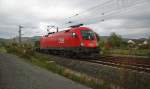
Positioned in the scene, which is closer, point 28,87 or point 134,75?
point 28,87

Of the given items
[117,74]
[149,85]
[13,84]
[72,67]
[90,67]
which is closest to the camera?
[149,85]

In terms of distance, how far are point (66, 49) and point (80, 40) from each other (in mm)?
3105

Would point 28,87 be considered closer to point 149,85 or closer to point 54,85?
point 54,85

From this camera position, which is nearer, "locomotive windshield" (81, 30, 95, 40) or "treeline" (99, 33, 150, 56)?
"locomotive windshield" (81, 30, 95, 40)

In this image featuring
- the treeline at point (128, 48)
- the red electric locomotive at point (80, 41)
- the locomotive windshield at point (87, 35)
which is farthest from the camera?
the treeline at point (128, 48)

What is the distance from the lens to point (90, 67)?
55.6 feet

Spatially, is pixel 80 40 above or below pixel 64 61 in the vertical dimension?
above

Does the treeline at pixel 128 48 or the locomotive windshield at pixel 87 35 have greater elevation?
the locomotive windshield at pixel 87 35

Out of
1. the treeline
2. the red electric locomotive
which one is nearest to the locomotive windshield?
the red electric locomotive

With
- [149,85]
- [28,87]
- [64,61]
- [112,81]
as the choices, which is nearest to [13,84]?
[28,87]

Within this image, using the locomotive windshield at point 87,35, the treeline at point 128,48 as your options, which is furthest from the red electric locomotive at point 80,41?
the treeline at point 128,48

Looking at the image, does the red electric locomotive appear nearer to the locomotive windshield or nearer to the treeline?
the locomotive windshield

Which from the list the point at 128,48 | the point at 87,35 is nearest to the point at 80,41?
the point at 87,35

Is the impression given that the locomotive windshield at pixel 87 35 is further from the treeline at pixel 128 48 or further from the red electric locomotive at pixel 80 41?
the treeline at pixel 128 48
